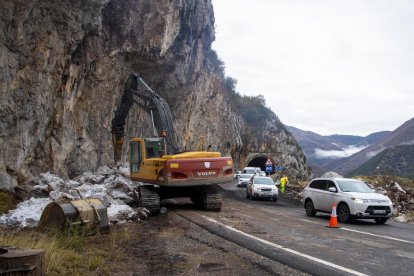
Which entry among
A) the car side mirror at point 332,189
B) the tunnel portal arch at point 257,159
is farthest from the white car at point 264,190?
the tunnel portal arch at point 257,159

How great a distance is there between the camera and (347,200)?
15.9m

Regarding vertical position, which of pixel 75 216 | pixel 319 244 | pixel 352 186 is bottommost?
pixel 319 244

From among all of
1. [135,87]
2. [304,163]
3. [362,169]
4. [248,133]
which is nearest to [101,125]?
[135,87]

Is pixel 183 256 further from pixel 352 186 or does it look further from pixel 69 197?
pixel 352 186

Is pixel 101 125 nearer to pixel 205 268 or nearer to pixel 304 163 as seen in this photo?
pixel 205 268

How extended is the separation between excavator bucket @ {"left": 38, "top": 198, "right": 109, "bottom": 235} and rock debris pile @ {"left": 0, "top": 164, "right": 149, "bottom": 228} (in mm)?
1812

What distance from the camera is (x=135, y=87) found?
21.4 metres

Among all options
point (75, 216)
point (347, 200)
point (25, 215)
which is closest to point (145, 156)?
point (25, 215)

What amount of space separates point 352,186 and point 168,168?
7003 millimetres

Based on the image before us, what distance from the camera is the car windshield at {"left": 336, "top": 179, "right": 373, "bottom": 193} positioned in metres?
16.7

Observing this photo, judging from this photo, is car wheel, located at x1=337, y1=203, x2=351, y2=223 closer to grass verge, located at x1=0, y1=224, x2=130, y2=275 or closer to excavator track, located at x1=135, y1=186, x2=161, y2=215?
excavator track, located at x1=135, y1=186, x2=161, y2=215

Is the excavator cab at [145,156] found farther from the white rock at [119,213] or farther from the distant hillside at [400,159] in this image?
the distant hillside at [400,159]

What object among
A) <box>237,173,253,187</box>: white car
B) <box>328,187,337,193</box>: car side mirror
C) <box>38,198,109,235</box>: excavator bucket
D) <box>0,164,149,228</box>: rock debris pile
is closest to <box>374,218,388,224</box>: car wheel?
<box>328,187,337,193</box>: car side mirror

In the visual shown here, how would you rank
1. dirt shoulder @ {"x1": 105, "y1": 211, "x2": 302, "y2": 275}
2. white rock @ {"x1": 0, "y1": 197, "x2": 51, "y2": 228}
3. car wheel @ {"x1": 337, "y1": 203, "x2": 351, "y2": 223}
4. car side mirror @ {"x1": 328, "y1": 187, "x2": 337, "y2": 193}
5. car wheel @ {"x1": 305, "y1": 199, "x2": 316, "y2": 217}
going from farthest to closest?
car wheel @ {"x1": 305, "y1": 199, "x2": 316, "y2": 217}, car side mirror @ {"x1": 328, "y1": 187, "x2": 337, "y2": 193}, car wheel @ {"x1": 337, "y1": 203, "x2": 351, "y2": 223}, white rock @ {"x1": 0, "y1": 197, "x2": 51, "y2": 228}, dirt shoulder @ {"x1": 105, "y1": 211, "x2": 302, "y2": 275}
